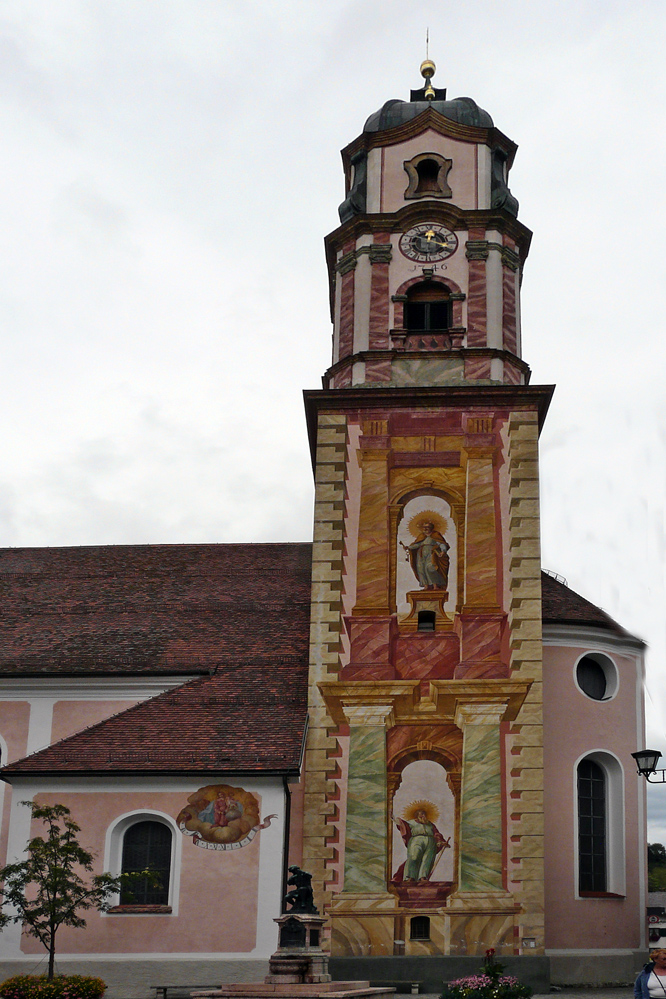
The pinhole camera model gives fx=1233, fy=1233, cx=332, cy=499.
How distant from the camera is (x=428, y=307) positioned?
30.2 meters

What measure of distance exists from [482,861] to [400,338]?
1227 cm

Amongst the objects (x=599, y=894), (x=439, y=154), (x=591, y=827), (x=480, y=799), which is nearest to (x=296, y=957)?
(x=480, y=799)

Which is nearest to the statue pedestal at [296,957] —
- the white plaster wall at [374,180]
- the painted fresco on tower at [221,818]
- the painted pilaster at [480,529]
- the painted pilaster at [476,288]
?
the painted fresco on tower at [221,818]

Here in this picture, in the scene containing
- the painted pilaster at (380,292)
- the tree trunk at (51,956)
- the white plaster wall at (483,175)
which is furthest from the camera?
the white plaster wall at (483,175)

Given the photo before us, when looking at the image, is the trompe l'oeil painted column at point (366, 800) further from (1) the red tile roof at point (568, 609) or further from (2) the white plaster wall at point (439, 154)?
(2) the white plaster wall at point (439, 154)

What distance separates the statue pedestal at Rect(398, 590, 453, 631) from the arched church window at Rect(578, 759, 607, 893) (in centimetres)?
440

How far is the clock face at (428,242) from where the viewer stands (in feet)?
100

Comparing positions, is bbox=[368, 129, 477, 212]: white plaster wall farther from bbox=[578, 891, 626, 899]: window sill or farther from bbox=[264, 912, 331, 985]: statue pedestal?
bbox=[264, 912, 331, 985]: statue pedestal

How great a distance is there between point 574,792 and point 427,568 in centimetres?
577

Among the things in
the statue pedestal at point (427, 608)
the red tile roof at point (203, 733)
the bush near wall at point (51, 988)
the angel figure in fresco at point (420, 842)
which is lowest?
the bush near wall at point (51, 988)

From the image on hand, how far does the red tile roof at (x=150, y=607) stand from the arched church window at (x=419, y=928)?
661 centimetres

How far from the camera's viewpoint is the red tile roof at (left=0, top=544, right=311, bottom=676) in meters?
29.0

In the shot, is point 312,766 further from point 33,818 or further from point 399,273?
point 399,273

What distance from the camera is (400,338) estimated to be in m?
29.7
